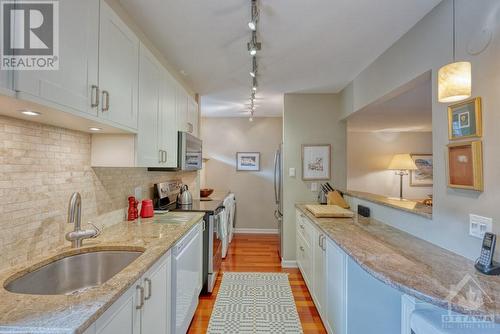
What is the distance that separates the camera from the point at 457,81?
125cm

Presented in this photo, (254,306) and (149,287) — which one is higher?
(149,287)

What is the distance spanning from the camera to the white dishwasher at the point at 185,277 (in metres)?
1.70

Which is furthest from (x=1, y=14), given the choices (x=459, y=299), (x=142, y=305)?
(x=459, y=299)

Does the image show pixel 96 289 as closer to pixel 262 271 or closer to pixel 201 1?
pixel 201 1

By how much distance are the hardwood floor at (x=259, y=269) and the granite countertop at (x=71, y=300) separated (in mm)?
1152

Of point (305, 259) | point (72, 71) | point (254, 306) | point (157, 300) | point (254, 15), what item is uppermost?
point (254, 15)

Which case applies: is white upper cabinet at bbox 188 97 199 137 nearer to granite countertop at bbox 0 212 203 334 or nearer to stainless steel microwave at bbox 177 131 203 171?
stainless steel microwave at bbox 177 131 203 171

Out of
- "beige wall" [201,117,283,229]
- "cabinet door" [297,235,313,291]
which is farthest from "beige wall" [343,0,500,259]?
"beige wall" [201,117,283,229]

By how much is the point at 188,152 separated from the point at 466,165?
241cm

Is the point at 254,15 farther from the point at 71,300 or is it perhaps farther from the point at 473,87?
the point at 71,300

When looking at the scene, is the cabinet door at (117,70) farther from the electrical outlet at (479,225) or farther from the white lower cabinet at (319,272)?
the electrical outlet at (479,225)

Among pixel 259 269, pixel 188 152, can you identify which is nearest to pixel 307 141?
pixel 188 152

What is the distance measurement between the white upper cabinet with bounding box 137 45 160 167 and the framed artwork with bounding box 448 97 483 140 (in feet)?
6.54

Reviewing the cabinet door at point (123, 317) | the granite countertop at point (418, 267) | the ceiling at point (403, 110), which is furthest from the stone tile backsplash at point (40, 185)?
the ceiling at point (403, 110)
